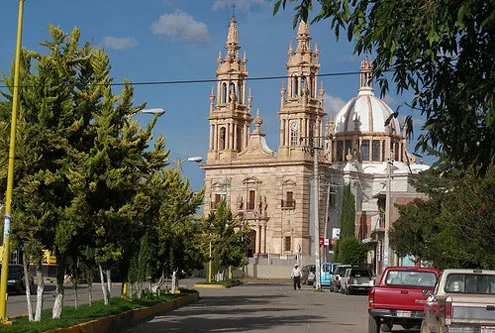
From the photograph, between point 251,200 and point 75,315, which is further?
point 251,200

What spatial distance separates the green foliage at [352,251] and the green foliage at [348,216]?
1033cm

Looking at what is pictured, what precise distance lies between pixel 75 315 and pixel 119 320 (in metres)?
1.48

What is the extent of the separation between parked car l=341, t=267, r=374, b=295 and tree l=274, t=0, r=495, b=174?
41.1 m

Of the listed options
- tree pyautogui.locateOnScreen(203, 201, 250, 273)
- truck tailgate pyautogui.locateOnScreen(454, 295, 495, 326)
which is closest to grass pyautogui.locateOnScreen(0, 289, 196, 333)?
truck tailgate pyautogui.locateOnScreen(454, 295, 495, 326)

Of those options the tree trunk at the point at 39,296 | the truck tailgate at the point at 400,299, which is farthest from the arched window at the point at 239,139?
the tree trunk at the point at 39,296

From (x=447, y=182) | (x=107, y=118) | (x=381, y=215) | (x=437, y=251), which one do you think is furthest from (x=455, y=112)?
(x=381, y=215)

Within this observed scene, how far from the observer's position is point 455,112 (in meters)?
11.4

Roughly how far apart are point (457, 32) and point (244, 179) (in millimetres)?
100971

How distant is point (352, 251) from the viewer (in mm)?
92625

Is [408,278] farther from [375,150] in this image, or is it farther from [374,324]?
[375,150]

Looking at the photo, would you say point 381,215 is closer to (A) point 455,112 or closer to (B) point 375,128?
(B) point 375,128

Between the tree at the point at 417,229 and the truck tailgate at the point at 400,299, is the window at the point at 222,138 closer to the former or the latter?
the tree at the point at 417,229

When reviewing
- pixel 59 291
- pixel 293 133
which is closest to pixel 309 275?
pixel 293 133

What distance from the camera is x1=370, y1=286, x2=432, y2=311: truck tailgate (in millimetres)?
20953
